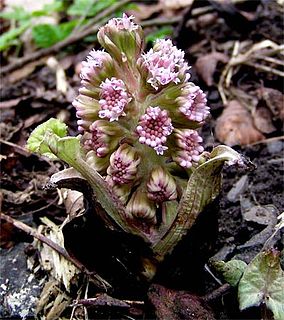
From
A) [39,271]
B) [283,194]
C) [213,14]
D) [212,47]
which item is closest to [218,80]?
[212,47]

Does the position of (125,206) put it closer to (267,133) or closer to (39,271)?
(39,271)

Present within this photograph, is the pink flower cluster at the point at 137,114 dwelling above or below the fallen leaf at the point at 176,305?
above

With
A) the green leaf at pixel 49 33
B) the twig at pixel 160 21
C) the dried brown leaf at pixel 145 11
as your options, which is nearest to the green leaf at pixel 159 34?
the twig at pixel 160 21

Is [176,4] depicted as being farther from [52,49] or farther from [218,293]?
[218,293]

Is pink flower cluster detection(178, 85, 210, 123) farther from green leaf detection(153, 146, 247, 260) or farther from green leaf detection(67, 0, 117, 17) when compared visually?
green leaf detection(67, 0, 117, 17)

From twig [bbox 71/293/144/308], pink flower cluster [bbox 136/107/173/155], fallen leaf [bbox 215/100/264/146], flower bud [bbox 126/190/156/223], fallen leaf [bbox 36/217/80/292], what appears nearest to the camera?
pink flower cluster [bbox 136/107/173/155]

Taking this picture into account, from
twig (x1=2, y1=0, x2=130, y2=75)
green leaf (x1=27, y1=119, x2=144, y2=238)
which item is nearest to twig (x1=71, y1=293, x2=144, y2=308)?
green leaf (x1=27, y1=119, x2=144, y2=238)

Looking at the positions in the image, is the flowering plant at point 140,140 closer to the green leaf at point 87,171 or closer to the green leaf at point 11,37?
the green leaf at point 87,171
